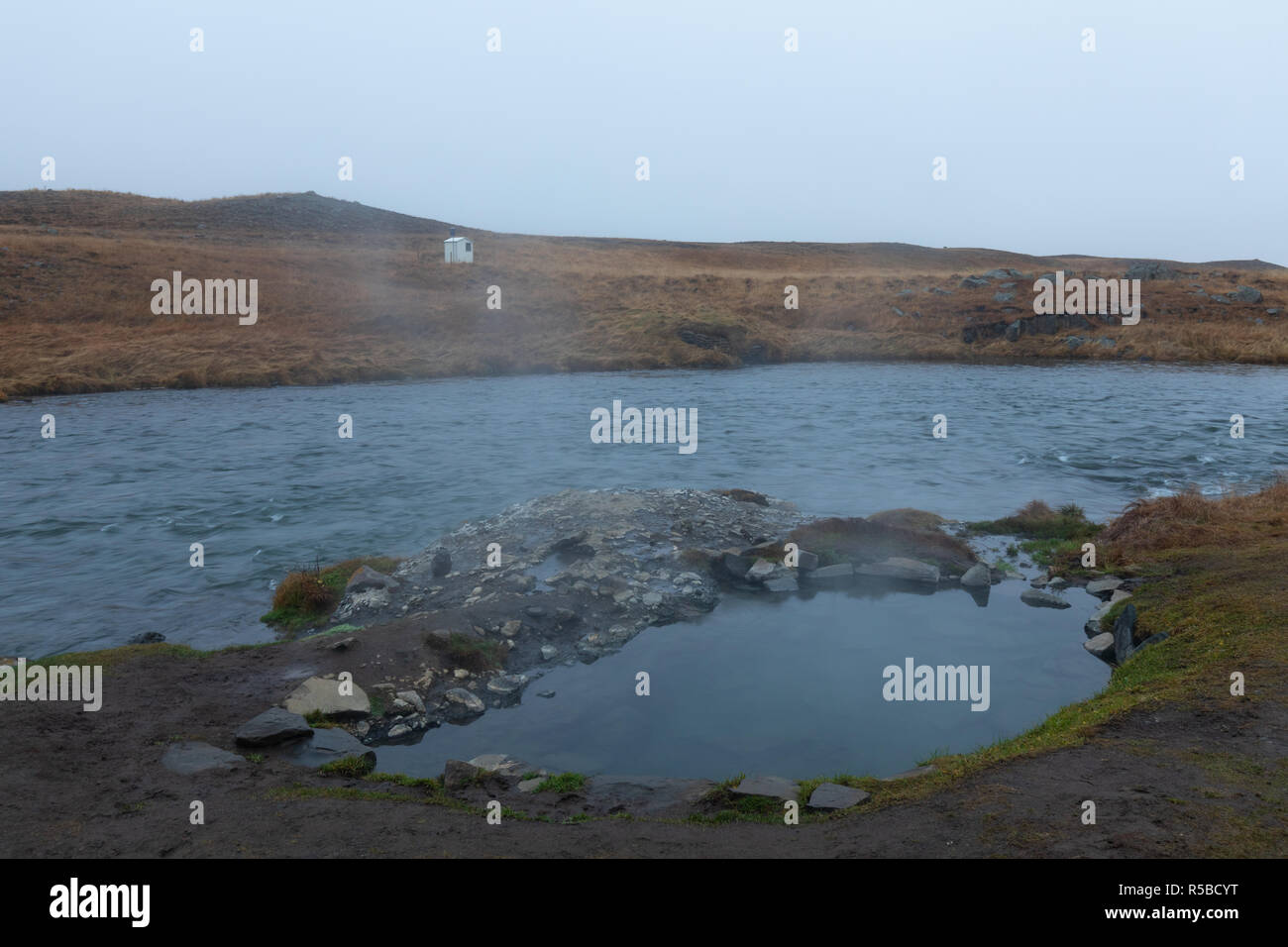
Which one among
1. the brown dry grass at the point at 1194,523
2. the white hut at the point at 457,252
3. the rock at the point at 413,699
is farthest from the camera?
the white hut at the point at 457,252

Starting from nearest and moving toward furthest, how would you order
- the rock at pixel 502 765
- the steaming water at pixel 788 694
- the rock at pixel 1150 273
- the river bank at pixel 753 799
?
the river bank at pixel 753 799
the rock at pixel 502 765
the steaming water at pixel 788 694
the rock at pixel 1150 273

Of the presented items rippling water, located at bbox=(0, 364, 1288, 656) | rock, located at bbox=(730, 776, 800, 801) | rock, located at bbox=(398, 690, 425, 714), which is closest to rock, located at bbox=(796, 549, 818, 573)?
rippling water, located at bbox=(0, 364, 1288, 656)

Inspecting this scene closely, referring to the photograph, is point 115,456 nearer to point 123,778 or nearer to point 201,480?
point 201,480

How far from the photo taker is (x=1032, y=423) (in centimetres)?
3697

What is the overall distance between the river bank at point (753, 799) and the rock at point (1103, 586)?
9.37ft

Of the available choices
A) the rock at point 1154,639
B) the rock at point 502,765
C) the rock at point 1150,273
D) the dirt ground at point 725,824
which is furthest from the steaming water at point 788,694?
the rock at point 1150,273

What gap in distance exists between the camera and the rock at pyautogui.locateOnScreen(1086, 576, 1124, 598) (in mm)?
15461

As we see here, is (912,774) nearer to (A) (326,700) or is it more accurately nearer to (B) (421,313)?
(A) (326,700)

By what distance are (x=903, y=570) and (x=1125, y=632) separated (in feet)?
14.5

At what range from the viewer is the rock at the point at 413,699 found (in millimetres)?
11805

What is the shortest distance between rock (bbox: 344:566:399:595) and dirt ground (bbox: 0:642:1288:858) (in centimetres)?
616

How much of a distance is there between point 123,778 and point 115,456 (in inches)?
1016

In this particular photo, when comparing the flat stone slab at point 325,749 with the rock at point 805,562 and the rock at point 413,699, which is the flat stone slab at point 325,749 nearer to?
the rock at point 413,699

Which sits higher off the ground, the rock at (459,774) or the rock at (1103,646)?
the rock at (1103,646)
